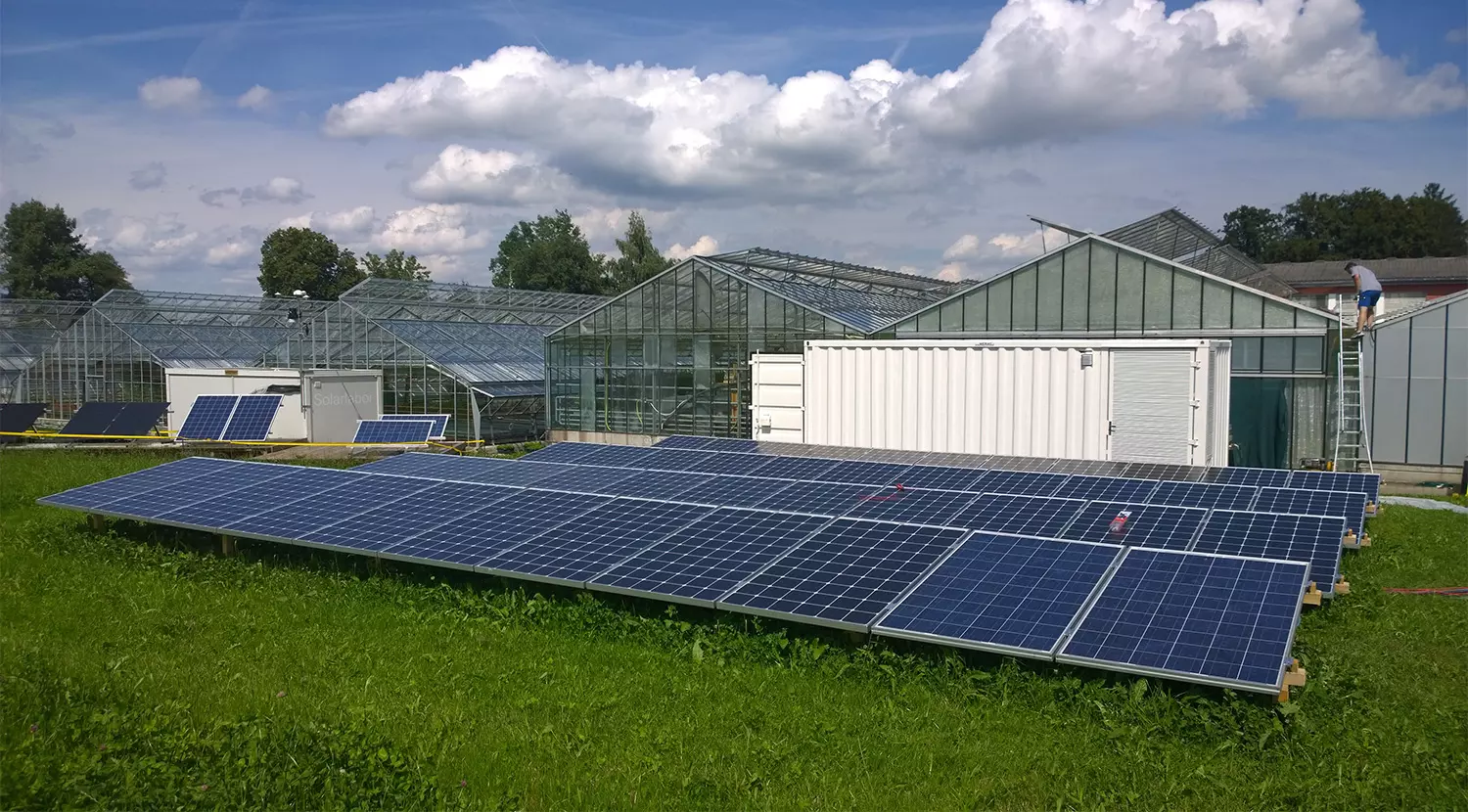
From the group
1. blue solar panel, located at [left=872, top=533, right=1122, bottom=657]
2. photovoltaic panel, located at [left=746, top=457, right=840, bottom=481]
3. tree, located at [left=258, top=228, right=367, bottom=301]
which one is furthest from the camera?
tree, located at [left=258, top=228, right=367, bottom=301]

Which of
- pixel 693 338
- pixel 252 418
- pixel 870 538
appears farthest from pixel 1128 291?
pixel 252 418

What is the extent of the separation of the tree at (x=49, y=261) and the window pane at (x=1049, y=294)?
74786mm

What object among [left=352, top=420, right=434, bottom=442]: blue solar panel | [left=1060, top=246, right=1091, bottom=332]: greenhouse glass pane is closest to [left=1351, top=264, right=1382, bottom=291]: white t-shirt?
[left=1060, top=246, right=1091, bottom=332]: greenhouse glass pane

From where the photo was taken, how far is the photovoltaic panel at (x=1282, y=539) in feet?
33.1

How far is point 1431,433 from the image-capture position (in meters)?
24.2

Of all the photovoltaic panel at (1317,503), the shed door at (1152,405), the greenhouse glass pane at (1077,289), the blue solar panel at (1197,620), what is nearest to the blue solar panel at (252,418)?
the greenhouse glass pane at (1077,289)

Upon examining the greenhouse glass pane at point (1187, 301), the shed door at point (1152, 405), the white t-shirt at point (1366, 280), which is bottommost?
the shed door at point (1152, 405)

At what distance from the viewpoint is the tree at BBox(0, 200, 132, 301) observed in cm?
7206

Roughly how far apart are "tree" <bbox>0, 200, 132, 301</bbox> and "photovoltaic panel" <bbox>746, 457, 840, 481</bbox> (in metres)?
74.5

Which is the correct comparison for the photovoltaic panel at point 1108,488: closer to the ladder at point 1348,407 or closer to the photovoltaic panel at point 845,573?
the photovoltaic panel at point 845,573

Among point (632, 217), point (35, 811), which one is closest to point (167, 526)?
point (35, 811)

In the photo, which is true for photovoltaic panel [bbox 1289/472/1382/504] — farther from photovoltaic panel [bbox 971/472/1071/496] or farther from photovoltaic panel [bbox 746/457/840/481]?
photovoltaic panel [bbox 746/457/840/481]

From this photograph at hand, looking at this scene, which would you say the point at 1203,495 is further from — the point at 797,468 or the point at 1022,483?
the point at 797,468

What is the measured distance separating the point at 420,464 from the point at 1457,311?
81.3 feet
